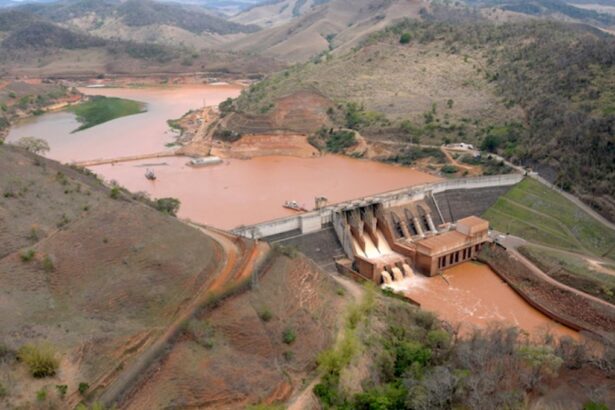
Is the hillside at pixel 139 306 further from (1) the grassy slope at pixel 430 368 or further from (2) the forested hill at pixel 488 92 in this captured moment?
(2) the forested hill at pixel 488 92

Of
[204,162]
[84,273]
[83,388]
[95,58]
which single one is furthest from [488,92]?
[95,58]

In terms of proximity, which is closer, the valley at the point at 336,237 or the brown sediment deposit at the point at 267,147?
the valley at the point at 336,237

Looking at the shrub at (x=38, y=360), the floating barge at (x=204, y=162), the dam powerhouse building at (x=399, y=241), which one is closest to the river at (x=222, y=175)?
the floating barge at (x=204, y=162)

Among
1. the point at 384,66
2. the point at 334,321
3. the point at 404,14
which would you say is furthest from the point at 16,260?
the point at 404,14

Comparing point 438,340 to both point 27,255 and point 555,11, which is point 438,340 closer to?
point 27,255

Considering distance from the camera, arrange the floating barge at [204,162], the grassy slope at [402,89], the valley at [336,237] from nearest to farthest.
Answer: the valley at [336,237] < the floating barge at [204,162] < the grassy slope at [402,89]

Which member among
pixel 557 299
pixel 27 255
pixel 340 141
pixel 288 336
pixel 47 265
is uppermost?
pixel 27 255
